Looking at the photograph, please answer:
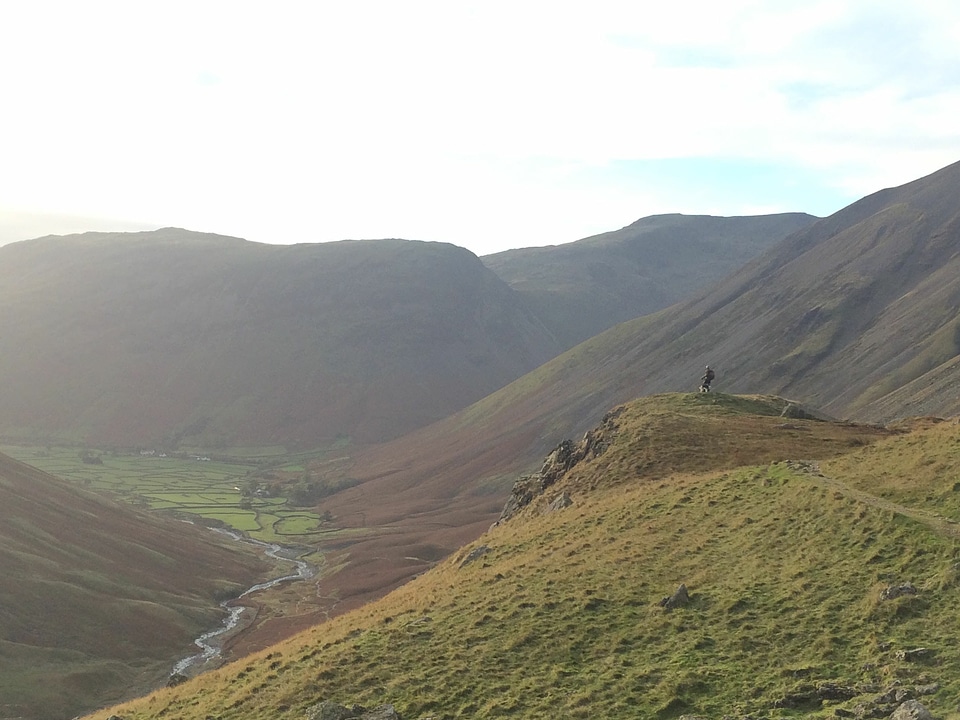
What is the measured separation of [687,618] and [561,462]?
30.6 meters

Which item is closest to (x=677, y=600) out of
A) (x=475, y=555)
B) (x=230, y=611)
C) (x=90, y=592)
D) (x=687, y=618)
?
(x=687, y=618)

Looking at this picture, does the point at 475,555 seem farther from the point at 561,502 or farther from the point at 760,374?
the point at 760,374

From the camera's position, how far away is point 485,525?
123000mm

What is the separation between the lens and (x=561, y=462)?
186 feet

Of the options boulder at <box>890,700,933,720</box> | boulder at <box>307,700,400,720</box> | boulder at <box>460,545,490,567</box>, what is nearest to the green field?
boulder at <box>460,545,490,567</box>

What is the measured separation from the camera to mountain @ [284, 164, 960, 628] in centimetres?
11462

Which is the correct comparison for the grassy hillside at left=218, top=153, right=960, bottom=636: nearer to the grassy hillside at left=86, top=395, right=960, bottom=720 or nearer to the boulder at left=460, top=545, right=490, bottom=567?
the boulder at left=460, top=545, right=490, bottom=567

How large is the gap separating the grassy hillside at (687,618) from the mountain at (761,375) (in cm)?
6185

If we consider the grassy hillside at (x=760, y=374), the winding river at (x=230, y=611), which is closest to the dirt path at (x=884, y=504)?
the winding river at (x=230, y=611)

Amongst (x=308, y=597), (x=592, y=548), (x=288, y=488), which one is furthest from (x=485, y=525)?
(x=592, y=548)

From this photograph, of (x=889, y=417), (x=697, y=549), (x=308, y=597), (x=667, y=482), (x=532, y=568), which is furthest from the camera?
(x=889, y=417)

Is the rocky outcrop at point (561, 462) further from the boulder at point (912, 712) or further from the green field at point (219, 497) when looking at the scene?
the green field at point (219, 497)

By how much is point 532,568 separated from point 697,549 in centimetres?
703

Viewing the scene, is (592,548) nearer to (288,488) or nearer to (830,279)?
(288,488)
